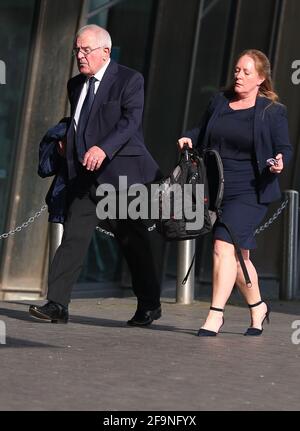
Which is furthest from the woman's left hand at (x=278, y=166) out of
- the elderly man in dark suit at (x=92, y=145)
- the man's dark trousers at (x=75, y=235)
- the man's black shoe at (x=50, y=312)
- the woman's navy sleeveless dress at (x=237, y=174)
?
the man's black shoe at (x=50, y=312)

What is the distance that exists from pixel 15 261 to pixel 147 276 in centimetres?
394

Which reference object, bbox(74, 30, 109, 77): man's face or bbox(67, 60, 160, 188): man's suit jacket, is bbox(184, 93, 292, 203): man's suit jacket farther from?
bbox(74, 30, 109, 77): man's face

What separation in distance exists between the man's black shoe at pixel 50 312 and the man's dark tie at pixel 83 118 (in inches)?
38.8

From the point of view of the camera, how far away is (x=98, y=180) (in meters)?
9.35

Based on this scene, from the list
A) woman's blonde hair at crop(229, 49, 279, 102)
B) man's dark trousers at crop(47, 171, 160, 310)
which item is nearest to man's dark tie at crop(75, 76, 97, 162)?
man's dark trousers at crop(47, 171, 160, 310)

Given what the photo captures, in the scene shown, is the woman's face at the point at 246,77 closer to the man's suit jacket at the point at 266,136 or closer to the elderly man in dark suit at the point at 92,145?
the man's suit jacket at the point at 266,136

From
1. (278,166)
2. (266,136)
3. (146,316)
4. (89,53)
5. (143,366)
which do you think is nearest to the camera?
(143,366)

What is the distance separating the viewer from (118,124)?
9234 millimetres

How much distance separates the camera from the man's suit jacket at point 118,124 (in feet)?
30.5

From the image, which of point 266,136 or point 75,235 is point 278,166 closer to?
point 266,136

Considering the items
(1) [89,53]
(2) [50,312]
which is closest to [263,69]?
(1) [89,53]

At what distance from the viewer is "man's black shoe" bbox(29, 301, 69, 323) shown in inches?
365

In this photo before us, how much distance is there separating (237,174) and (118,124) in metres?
0.83

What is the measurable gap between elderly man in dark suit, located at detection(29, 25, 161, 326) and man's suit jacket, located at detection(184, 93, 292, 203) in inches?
19.1
